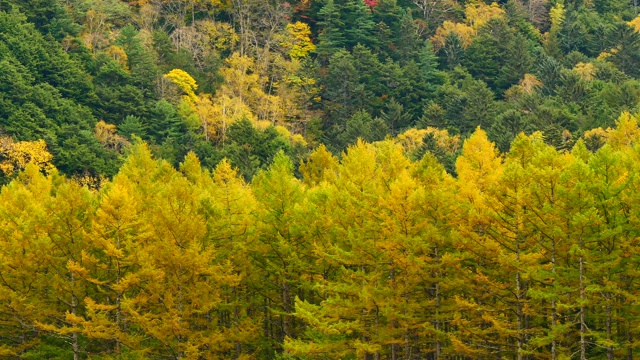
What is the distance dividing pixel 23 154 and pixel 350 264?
140ft

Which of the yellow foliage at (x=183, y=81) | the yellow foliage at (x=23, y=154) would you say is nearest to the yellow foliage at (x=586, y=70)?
the yellow foliage at (x=183, y=81)

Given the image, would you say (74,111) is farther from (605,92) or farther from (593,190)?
(593,190)

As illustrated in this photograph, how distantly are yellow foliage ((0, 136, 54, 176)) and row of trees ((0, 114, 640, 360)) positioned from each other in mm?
29857

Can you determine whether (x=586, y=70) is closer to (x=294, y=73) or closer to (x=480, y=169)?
(x=294, y=73)

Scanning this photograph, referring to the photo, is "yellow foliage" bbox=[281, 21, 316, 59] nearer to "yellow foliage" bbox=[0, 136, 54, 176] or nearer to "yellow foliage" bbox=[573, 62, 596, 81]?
"yellow foliage" bbox=[573, 62, 596, 81]

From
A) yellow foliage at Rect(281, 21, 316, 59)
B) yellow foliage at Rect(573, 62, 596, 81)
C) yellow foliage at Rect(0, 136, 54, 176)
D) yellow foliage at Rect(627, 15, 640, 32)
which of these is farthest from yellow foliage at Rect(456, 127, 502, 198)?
yellow foliage at Rect(627, 15, 640, 32)

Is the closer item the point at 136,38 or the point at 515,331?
the point at 515,331

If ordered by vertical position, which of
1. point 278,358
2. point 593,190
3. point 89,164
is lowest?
point 89,164

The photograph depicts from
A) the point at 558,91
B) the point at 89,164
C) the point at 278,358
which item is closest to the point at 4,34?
the point at 89,164

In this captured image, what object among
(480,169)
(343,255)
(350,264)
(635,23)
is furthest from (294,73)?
(343,255)

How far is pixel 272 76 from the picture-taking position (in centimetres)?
9900

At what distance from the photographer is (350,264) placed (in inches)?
1528

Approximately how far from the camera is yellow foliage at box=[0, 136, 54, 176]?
7388 cm

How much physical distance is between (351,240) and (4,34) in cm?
5715
